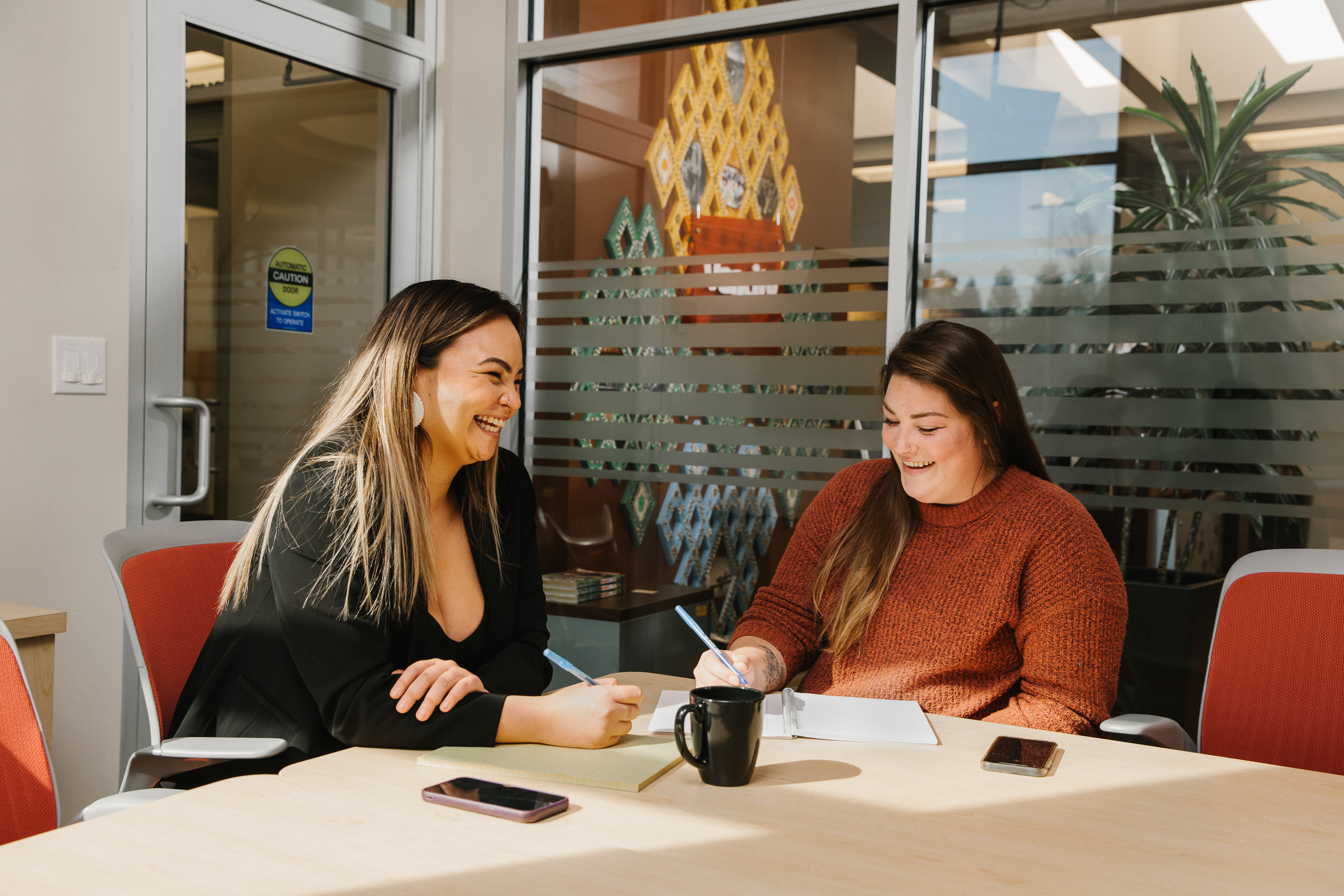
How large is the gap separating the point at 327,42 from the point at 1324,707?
9.34 ft

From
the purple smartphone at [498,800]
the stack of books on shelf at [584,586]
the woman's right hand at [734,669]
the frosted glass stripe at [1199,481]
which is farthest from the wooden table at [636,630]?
the purple smartphone at [498,800]

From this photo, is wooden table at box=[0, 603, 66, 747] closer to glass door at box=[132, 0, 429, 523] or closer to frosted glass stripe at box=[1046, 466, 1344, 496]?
glass door at box=[132, 0, 429, 523]

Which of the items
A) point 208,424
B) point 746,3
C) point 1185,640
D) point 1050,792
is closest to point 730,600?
point 1185,640

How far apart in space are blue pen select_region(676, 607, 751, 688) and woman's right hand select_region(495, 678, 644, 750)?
12 centimetres

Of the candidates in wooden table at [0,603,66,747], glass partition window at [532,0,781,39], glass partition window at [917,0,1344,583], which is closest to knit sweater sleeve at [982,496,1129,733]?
glass partition window at [917,0,1344,583]

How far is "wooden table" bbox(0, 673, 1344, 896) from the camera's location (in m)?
0.89

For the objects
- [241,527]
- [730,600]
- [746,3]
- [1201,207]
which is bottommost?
[730,600]

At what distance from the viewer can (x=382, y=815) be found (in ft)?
3.38

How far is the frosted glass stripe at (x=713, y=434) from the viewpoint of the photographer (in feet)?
9.14

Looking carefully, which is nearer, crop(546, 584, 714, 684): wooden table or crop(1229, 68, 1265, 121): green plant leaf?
crop(1229, 68, 1265, 121): green plant leaf

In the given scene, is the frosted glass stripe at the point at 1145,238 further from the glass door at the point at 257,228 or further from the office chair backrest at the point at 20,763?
the office chair backrest at the point at 20,763

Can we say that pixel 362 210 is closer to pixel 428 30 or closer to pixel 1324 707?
pixel 428 30

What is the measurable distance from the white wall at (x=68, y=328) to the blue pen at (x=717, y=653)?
162 cm

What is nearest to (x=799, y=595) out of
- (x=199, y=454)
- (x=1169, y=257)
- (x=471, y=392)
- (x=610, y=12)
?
(x=471, y=392)
